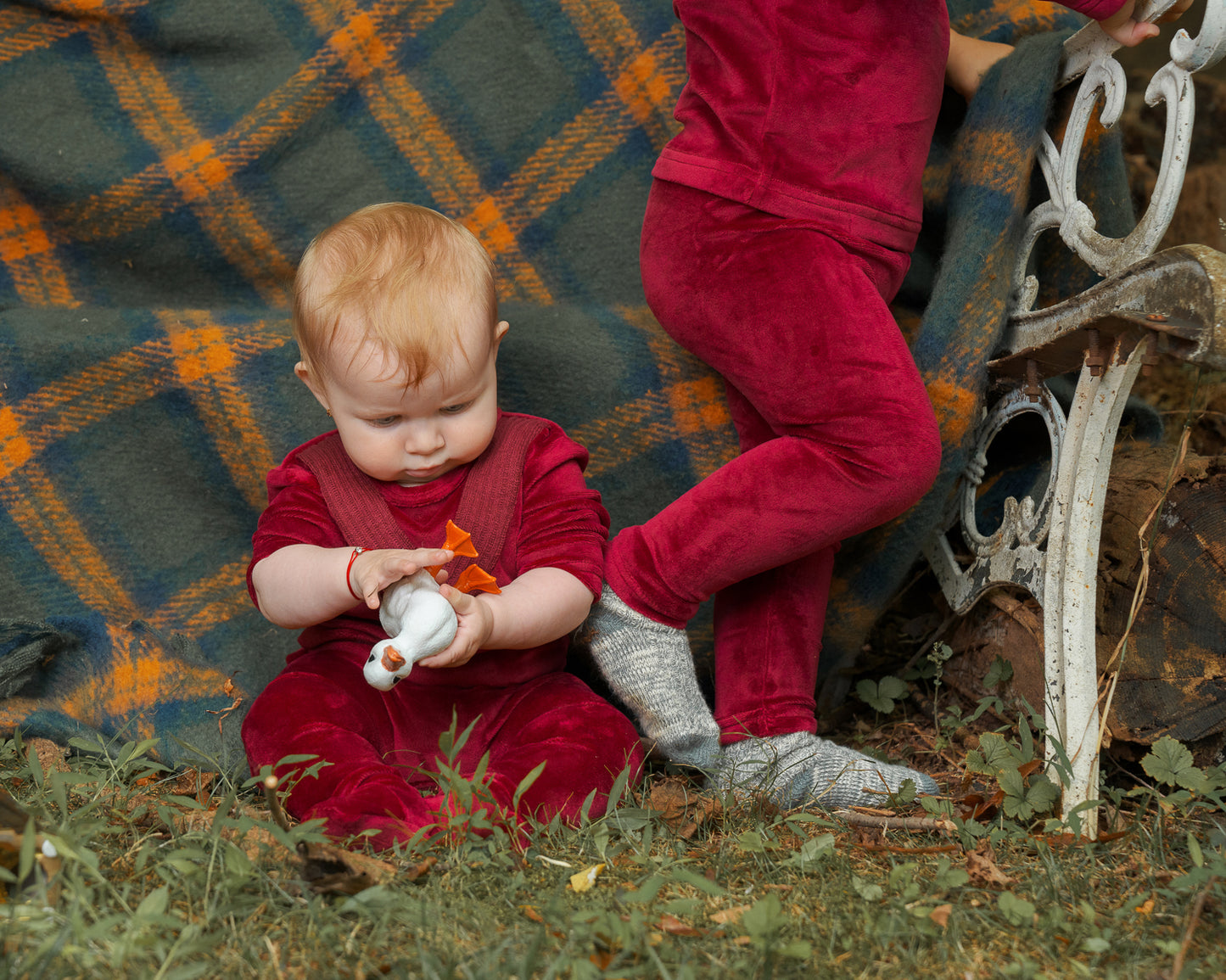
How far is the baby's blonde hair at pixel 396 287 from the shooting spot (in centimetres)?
137

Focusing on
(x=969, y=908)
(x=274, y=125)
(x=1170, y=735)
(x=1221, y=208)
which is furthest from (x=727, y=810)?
(x=1221, y=208)

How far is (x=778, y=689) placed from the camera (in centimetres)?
161

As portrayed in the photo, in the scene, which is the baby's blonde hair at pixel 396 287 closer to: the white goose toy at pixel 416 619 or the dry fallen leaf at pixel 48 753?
the white goose toy at pixel 416 619

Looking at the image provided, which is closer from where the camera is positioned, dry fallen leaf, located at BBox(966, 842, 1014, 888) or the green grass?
the green grass

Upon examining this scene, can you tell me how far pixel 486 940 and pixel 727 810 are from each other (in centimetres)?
48

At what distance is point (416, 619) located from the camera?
49.6 inches

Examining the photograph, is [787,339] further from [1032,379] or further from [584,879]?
[584,879]

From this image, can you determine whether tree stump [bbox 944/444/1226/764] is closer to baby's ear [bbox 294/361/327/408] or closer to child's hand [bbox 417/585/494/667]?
child's hand [bbox 417/585/494/667]

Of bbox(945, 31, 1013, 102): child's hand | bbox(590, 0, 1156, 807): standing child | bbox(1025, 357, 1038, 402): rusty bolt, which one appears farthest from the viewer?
bbox(945, 31, 1013, 102): child's hand

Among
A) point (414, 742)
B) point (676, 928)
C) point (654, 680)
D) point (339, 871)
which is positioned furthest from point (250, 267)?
point (676, 928)

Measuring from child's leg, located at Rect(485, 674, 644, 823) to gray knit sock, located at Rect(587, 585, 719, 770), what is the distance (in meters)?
→ 0.05

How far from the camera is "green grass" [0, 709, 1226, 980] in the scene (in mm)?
1005

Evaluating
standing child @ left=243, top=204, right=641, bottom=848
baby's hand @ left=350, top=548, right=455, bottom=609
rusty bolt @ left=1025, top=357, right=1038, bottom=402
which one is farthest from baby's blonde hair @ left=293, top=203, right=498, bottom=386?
rusty bolt @ left=1025, top=357, right=1038, bottom=402

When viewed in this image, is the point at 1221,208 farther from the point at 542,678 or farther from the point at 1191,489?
the point at 542,678
